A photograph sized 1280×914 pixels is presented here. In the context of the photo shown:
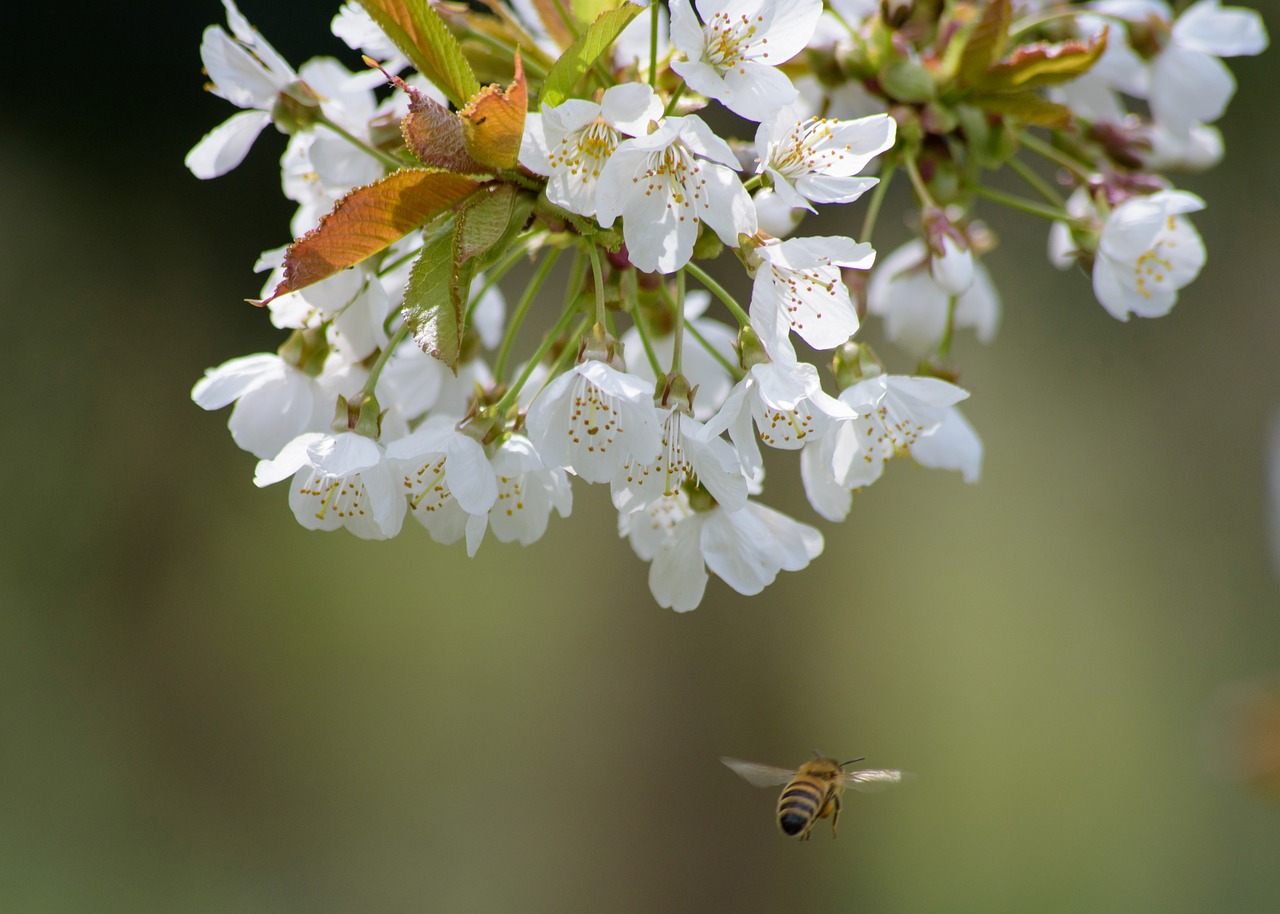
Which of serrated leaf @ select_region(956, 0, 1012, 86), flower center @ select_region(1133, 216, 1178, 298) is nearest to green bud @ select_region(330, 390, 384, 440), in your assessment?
serrated leaf @ select_region(956, 0, 1012, 86)

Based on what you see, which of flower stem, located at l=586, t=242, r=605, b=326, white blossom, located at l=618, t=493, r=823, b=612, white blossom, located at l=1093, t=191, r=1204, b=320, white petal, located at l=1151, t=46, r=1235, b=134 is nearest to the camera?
flower stem, located at l=586, t=242, r=605, b=326

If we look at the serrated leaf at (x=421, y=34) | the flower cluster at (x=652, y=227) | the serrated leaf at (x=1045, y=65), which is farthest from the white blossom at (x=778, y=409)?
the serrated leaf at (x=1045, y=65)

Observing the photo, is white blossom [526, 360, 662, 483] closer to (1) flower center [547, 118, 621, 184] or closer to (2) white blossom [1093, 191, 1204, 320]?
(1) flower center [547, 118, 621, 184]

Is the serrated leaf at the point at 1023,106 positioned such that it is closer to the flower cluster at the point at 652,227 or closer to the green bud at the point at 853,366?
the flower cluster at the point at 652,227

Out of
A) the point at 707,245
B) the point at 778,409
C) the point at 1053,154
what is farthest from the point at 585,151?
the point at 1053,154

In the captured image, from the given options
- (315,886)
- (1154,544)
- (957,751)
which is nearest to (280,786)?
(315,886)
